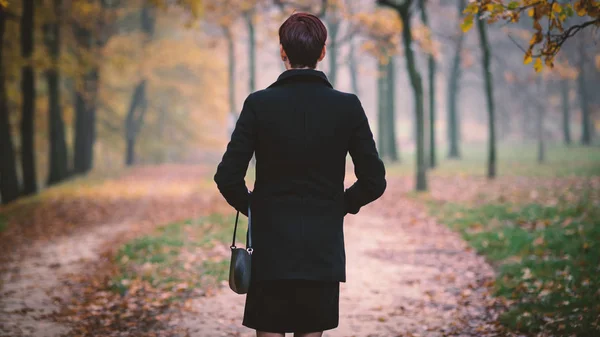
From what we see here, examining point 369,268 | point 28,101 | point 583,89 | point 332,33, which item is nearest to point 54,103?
point 28,101

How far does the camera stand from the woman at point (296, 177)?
2775mm

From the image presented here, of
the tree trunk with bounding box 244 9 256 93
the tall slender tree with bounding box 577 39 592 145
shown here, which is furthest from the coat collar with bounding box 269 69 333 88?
the tall slender tree with bounding box 577 39 592 145

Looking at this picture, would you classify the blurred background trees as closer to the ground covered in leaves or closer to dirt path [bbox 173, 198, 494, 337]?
the ground covered in leaves

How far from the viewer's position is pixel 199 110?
111ft

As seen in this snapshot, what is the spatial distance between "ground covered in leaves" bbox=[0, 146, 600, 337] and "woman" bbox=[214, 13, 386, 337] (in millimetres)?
2758

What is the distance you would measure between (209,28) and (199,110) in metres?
7.37

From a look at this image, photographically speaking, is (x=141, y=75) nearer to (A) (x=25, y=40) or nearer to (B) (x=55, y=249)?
(A) (x=25, y=40)

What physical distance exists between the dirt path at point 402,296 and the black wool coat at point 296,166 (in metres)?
2.85

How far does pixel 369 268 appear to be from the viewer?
807cm

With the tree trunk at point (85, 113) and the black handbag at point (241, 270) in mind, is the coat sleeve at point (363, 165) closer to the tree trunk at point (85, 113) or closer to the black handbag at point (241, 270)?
the black handbag at point (241, 270)

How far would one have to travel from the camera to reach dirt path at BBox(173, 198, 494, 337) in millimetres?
5559

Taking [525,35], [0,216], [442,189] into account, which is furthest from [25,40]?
[525,35]

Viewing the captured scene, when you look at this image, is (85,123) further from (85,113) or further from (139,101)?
(139,101)

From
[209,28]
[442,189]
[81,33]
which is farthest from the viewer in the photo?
[209,28]
